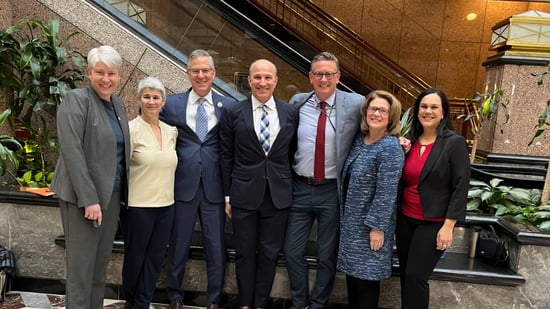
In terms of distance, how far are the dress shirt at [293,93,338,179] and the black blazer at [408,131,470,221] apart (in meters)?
0.53

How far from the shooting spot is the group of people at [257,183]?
210 cm

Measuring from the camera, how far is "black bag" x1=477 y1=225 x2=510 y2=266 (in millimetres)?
2795

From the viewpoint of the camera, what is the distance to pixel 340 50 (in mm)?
7238

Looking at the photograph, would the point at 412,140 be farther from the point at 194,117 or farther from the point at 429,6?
the point at 429,6

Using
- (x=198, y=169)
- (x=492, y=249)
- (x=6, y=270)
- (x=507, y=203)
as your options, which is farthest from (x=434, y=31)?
(x=6, y=270)

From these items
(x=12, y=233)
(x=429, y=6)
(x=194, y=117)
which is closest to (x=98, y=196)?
(x=194, y=117)

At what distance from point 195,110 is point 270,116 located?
0.47 meters

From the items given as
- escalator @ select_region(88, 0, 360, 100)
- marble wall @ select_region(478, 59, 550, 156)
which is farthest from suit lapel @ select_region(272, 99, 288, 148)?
marble wall @ select_region(478, 59, 550, 156)

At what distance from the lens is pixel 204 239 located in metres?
2.59

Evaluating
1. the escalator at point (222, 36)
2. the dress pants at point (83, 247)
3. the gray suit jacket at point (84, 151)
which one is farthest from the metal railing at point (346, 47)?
the dress pants at point (83, 247)

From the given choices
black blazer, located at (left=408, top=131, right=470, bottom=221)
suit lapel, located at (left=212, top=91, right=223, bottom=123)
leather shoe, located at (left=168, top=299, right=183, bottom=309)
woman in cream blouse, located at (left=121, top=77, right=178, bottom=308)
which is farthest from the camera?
leather shoe, located at (left=168, top=299, right=183, bottom=309)

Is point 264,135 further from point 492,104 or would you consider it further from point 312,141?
point 492,104

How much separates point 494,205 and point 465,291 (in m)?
0.94

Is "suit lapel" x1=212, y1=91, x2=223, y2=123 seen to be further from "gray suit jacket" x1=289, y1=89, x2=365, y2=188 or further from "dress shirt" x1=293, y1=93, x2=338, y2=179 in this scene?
"gray suit jacket" x1=289, y1=89, x2=365, y2=188
